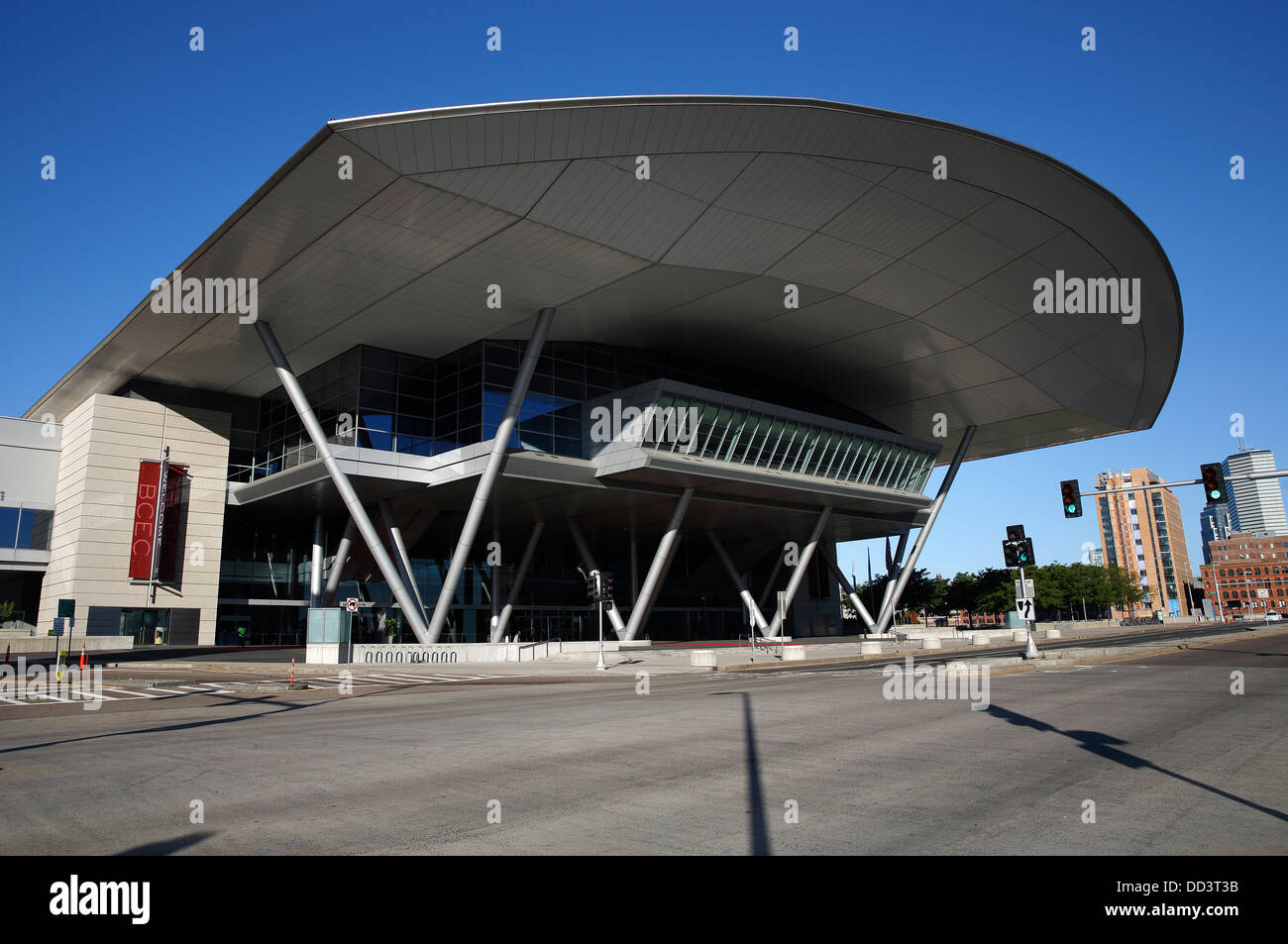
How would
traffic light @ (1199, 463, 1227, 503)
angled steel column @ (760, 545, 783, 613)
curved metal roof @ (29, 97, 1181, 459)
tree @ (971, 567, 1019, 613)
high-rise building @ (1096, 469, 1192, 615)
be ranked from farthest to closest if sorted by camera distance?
high-rise building @ (1096, 469, 1192, 615), tree @ (971, 567, 1019, 613), angled steel column @ (760, 545, 783, 613), curved metal roof @ (29, 97, 1181, 459), traffic light @ (1199, 463, 1227, 503)

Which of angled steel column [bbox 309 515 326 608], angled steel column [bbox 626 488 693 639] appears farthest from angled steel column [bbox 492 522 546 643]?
angled steel column [bbox 309 515 326 608]

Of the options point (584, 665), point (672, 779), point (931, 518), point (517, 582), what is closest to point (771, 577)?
point (931, 518)

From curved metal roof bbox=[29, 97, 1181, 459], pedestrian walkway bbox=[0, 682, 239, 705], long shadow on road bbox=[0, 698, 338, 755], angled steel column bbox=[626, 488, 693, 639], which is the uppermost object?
curved metal roof bbox=[29, 97, 1181, 459]

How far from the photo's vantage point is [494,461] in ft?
116

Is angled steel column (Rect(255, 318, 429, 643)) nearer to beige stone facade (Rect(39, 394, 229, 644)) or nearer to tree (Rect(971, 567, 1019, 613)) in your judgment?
beige stone facade (Rect(39, 394, 229, 644))

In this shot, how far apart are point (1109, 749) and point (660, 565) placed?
32850 mm

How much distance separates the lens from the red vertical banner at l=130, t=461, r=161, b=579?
1743 inches

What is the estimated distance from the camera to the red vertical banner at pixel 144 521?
44281 millimetres

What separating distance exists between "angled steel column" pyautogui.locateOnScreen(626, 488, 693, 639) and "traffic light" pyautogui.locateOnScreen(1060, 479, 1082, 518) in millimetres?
19882

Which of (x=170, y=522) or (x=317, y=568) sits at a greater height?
(x=170, y=522)

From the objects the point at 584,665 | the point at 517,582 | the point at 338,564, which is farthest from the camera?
the point at 517,582

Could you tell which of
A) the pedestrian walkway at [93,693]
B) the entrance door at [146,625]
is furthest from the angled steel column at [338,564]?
the pedestrian walkway at [93,693]

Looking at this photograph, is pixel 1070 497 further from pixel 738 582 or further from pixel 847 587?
pixel 847 587

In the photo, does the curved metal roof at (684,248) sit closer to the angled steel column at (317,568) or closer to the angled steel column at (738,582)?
the angled steel column at (317,568)
